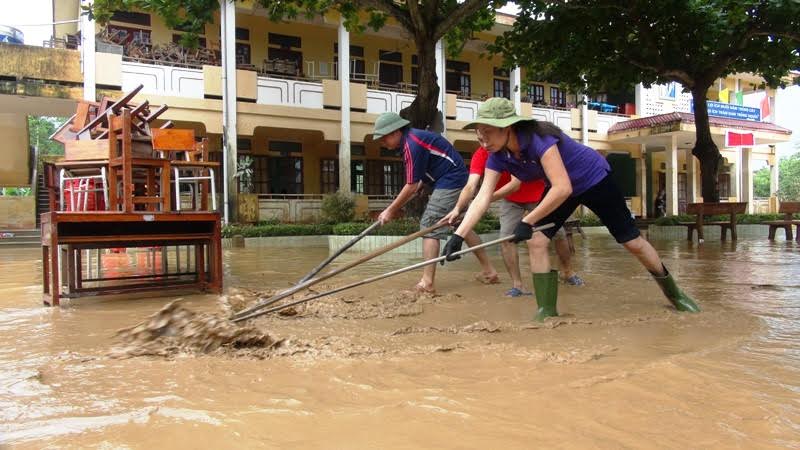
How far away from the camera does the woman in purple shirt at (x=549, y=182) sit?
126 inches

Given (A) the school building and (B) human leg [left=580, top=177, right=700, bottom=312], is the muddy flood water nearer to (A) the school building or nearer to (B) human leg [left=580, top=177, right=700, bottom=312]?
(B) human leg [left=580, top=177, right=700, bottom=312]

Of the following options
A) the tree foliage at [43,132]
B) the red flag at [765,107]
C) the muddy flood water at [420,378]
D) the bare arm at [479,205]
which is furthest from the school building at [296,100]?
the tree foliage at [43,132]

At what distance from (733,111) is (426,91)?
17.3 m

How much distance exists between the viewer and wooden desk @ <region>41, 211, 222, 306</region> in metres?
4.16

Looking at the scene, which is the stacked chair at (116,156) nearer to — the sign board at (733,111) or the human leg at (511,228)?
the human leg at (511,228)

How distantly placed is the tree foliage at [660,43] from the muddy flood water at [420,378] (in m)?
7.88

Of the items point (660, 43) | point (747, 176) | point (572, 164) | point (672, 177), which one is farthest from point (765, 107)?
point (572, 164)

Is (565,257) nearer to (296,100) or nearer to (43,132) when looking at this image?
(296,100)

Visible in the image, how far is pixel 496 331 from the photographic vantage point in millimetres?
3211

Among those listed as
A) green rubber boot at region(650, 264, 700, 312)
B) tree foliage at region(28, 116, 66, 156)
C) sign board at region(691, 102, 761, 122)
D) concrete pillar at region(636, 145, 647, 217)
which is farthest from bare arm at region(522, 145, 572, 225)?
tree foliage at region(28, 116, 66, 156)

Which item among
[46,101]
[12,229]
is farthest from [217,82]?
[12,229]

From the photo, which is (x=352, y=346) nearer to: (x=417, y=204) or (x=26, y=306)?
(x=26, y=306)

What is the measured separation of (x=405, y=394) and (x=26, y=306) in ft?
12.1

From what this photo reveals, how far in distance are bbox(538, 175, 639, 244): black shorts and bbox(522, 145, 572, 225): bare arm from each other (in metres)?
0.45
